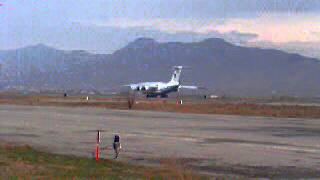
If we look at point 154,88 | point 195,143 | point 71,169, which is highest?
point 71,169

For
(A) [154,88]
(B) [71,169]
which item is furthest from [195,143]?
(A) [154,88]

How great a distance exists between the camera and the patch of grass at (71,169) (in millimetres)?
16234

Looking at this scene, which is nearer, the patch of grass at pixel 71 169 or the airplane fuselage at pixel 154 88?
the patch of grass at pixel 71 169

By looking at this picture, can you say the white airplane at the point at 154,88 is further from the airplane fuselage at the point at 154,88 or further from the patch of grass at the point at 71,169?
the patch of grass at the point at 71,169

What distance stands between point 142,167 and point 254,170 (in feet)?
11.1

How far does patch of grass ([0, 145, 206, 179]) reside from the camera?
1623 centimetres

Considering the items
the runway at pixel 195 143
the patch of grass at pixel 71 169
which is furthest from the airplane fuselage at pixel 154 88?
the patch of grass at pixel 71 169

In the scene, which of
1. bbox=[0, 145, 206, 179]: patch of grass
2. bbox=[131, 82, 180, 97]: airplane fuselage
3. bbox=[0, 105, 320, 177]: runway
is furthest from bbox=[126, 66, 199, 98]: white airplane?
bbox=[0, 145, 206, 179]: patch of grass

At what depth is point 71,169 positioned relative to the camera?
17.6 m

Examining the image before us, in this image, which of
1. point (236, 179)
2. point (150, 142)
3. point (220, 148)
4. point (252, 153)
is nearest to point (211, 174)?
point (236, 179)

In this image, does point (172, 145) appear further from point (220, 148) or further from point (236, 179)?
point (236, 179)

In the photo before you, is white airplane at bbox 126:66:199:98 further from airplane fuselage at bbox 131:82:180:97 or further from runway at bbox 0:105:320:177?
runway at bbox 0:105:320:177

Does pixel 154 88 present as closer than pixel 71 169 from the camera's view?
No

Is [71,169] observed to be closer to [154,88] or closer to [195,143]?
[195,143]
